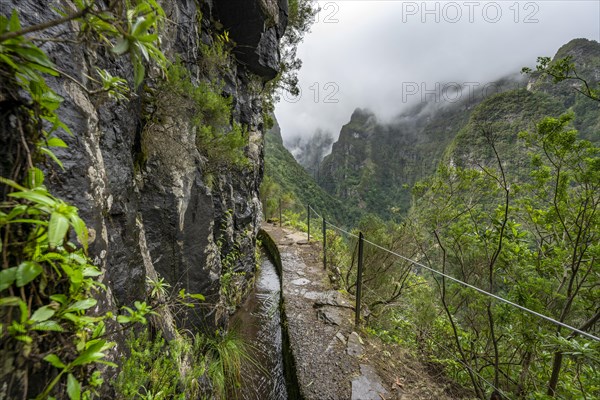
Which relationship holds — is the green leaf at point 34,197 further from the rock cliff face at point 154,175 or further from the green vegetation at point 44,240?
the rock cliff face at point 154,175

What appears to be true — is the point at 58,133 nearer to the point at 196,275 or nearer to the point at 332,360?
the point at 196,275

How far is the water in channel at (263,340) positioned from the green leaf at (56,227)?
11.2 feet

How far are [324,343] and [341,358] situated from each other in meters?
0.34

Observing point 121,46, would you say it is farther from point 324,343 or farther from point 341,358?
point 324,343

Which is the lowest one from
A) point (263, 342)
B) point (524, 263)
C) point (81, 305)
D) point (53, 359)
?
point (263, 342)

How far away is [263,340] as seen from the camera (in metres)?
4.27

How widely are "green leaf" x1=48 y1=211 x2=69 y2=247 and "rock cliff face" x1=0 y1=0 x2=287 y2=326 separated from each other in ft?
1.48

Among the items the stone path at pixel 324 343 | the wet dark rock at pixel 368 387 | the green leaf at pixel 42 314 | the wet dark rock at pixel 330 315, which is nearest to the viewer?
the green leaf at pixel 42 314

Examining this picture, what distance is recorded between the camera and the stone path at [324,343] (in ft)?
8.38

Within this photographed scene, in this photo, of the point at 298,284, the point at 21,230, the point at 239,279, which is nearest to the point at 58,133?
the point at 21,230

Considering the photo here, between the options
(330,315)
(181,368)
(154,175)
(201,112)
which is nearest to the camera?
(181,368)

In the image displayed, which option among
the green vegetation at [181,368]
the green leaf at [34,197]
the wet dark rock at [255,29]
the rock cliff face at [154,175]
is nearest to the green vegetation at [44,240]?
the green leaf at [34,197]

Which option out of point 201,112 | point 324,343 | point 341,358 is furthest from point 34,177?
point 324,343

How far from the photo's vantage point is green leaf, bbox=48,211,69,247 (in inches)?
28.5
